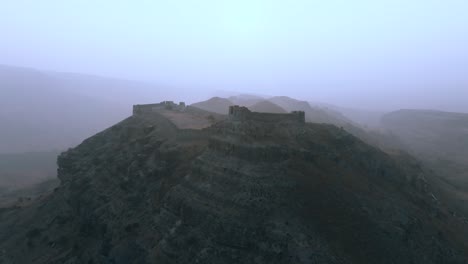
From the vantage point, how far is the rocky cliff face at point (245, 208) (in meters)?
29.4

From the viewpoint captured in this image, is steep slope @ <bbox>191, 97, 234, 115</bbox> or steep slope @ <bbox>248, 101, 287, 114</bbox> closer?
steep slope @ <bbox>248, 101, 287, 114</bbox>

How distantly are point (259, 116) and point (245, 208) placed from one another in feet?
32.6

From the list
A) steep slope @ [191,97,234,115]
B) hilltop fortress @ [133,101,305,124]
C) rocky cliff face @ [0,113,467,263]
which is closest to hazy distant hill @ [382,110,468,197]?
rocky cliff face @ [0,113,467,263]

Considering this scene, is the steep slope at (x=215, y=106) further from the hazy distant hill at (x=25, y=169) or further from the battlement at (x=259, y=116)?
the battlement at (x=259, y=116)

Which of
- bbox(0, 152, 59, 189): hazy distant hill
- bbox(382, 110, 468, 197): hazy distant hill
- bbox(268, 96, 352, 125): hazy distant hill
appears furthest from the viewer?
bbox(268, 96, 352, 125): hazy distant hill

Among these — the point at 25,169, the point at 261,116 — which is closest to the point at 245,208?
the point at 261,116

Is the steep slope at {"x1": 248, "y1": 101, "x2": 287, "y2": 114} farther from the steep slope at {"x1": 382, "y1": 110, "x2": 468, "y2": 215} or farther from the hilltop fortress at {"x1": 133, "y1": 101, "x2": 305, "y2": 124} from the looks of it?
the hilltop fortress at {"x1": 133, "y1": 101, "x2": 305, "y2": 124}

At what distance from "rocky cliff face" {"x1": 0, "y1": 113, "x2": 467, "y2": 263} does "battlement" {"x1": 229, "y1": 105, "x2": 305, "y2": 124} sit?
0.77 metres

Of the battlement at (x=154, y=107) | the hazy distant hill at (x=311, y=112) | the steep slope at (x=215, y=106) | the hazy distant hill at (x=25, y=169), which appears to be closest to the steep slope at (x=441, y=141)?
the hazy distant hill at (x=311, y=112)

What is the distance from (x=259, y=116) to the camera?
124 ft

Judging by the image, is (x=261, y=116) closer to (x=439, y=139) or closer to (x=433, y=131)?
(x=439, y=139)

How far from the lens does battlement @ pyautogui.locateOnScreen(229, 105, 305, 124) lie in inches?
1460

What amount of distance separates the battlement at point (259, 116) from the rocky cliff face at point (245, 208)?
772 millimetres

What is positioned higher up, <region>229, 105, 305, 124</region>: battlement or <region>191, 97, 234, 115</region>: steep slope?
<region>229, 105, 305, 124</region>: battlement
